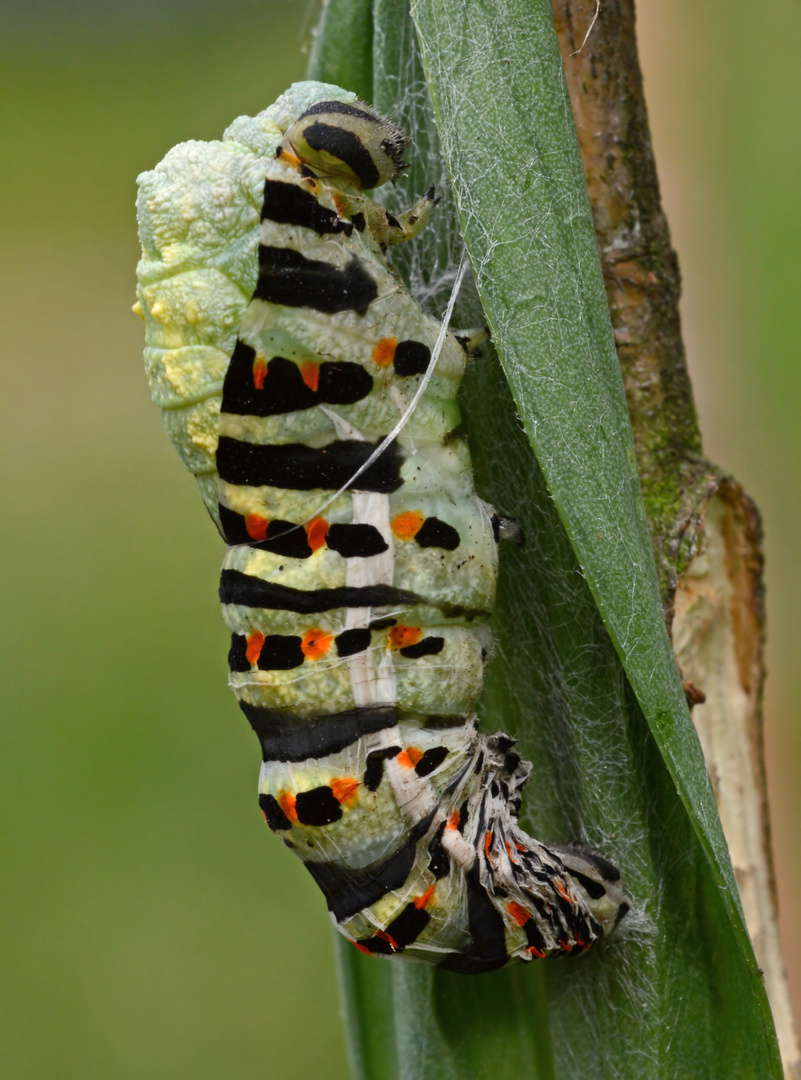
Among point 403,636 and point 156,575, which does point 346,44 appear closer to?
point 403,636

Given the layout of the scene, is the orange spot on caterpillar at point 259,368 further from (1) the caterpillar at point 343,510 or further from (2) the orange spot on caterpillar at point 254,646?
(2) the orange spot on caterpillar at point 254,646

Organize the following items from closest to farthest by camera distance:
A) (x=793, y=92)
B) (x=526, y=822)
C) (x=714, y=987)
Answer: (x=714, y=987)
(x=526, y=822)
(x=793, y=92)

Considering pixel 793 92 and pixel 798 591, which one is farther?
pixel 798 591

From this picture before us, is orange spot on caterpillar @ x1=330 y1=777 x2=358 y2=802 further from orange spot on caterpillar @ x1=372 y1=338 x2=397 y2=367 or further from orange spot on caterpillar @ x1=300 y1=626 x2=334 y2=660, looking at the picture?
orange spot on caterpillar @ x1=372 y1=338 x2=397 y2=367

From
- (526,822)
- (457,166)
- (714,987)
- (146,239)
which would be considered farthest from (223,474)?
(714,987)

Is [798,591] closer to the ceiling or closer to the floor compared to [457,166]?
closer to the floor

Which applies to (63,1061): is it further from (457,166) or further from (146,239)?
(457,166)

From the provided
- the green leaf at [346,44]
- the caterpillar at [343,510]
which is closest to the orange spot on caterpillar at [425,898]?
the caterpillar at [343,510]
